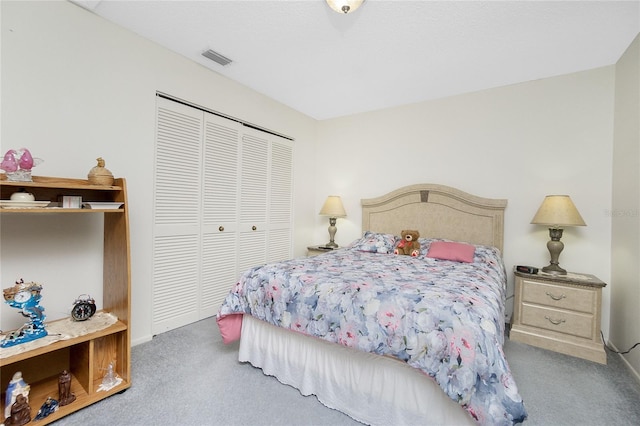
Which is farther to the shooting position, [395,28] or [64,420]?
[395,28]

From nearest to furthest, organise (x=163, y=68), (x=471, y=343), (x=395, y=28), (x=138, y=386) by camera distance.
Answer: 1. (x=471, y=343)
2. (x=138, y=386)
3. (x=395, y=28)
4. (x=163, y=68)

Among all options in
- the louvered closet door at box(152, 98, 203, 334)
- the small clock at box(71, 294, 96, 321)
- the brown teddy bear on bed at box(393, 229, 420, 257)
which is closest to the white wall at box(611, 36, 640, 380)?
the brown teddy bear on bed at box(393, 229, 420, 257)

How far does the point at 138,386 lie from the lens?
1.76 meters

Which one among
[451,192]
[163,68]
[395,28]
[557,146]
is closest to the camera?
[395,28]

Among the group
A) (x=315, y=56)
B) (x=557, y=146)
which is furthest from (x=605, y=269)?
(x=315, y=56)

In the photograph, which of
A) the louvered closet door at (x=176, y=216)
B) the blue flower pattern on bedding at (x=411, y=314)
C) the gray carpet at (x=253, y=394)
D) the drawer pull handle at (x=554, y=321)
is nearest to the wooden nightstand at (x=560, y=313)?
the drawer pull handle at (x=554, y=321)

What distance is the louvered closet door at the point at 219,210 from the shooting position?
2.84 metres

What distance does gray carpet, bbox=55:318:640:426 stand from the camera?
152 cm

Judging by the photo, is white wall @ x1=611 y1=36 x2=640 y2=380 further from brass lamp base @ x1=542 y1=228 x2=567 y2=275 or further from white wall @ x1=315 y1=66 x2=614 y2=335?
brass lamp base @ x1=542 y1=228 x2=567 y2=275

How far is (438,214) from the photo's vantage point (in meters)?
3.28

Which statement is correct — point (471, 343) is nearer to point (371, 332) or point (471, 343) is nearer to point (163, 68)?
point (371, 332)

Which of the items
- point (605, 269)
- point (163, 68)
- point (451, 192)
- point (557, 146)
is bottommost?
point (605, 269)

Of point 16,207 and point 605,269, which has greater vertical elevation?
point 16,207

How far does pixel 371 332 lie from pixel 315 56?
7.66 ft
